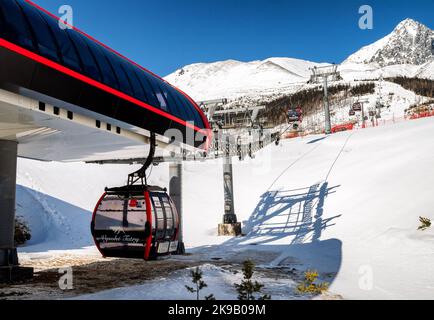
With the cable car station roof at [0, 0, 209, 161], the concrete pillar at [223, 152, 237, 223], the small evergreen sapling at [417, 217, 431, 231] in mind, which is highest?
the cable car station roof at [0, 0, 209, 161]

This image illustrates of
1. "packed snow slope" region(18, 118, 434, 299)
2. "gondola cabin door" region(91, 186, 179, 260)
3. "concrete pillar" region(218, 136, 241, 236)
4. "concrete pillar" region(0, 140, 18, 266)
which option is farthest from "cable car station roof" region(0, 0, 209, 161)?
"concrete pillar" region(218, 136, 241, 236)

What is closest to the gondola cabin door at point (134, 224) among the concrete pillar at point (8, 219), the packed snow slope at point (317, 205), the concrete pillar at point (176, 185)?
the concrete pillar at point (8, 219)

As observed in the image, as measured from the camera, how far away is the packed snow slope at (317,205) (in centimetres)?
1212

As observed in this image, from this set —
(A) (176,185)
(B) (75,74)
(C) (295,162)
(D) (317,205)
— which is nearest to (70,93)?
(B) (75,74)

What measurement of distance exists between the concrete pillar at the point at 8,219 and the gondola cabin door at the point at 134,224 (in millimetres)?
2761

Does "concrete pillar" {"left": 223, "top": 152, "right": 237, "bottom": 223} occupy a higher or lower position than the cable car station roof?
lower

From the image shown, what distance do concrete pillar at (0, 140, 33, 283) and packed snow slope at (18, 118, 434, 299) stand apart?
23.1 ft

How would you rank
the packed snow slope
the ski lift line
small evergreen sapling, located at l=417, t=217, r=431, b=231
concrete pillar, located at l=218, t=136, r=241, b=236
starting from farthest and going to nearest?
the ski lift line, concrete pillar, located at l=218, t=136, r=241, b=236, small evergreen sapling, located at l=417, t=217, r=431, b=231, the packed snow slope

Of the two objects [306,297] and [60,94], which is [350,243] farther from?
[60,94]

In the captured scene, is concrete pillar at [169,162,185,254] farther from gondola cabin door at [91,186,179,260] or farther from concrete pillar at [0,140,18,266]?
gondola cabin door at [91,186,179,260]

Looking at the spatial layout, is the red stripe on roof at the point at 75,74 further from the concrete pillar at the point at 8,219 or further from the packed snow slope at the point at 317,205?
the packed snow slope at the point at 317,205

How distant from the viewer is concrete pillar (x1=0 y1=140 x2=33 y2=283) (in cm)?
1065

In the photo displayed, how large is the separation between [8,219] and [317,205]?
17505 mm

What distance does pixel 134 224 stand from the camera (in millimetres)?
9695
